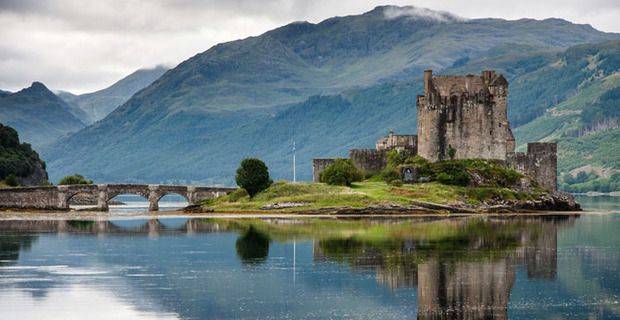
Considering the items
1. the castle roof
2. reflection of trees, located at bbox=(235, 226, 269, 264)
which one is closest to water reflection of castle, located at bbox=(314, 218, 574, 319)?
reflection of trees, located at bbox=(235, 226, 269, 264)

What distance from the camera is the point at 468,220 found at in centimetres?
12425

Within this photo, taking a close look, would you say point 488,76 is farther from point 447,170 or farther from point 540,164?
point 447,170

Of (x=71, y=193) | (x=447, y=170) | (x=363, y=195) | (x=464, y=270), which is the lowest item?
(x=464, y=270)

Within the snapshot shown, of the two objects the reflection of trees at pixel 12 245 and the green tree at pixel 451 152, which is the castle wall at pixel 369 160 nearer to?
the green tree at pixel 451 152

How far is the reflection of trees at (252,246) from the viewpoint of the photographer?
278ft

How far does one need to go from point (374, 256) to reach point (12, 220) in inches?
2408

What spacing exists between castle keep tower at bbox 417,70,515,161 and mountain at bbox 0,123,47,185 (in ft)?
211

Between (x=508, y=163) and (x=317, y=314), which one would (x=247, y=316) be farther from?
(x=508, y=163)

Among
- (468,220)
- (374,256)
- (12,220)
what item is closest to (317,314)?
(374,256)

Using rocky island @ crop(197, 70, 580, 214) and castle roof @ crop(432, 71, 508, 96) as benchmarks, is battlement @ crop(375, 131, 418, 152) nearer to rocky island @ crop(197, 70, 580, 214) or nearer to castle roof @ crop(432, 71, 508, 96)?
rocky island @ crop(197, 70, 580, 214)

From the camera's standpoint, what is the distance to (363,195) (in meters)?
135

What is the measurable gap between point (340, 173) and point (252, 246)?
157 feet

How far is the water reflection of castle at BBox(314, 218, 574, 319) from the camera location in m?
61.0

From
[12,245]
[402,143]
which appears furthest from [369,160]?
[12,245]
